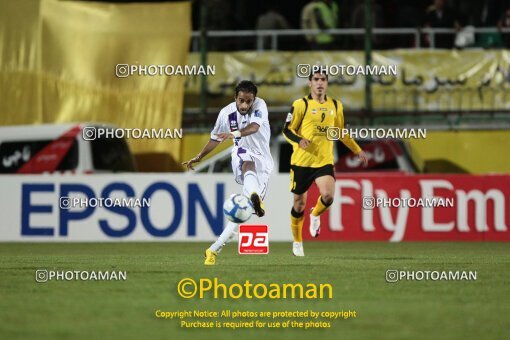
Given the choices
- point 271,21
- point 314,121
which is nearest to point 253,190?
point 314,121

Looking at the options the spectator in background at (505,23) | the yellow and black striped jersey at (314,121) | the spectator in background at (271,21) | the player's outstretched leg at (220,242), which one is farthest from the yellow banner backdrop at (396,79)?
the player's outstretched leg at (220,242)

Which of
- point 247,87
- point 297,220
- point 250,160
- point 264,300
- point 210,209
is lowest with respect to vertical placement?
point 264,300

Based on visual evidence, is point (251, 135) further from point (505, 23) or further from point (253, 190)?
point (505, 23)

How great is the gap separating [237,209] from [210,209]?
9068mm

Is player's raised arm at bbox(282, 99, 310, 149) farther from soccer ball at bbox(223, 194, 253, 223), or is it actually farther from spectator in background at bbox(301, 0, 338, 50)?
spectator in background at bbox(301, 0, 338, 50)

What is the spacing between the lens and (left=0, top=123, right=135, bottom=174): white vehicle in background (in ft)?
73.6

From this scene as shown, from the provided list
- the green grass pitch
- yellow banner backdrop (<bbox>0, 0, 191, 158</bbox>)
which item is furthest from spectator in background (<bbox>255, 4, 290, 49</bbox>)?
the green grass pitch

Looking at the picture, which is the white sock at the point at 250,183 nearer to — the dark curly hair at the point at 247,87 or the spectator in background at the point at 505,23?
the dark curly hair at the point at 247,87

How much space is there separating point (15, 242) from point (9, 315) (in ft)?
38.1

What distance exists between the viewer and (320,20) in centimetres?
2469

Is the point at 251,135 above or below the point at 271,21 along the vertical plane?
below

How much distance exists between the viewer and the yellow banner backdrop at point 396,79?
24.5 meters

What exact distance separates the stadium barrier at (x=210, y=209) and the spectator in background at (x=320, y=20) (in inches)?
162

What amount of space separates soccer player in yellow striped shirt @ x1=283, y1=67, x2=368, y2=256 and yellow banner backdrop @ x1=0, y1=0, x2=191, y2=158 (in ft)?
28.3
